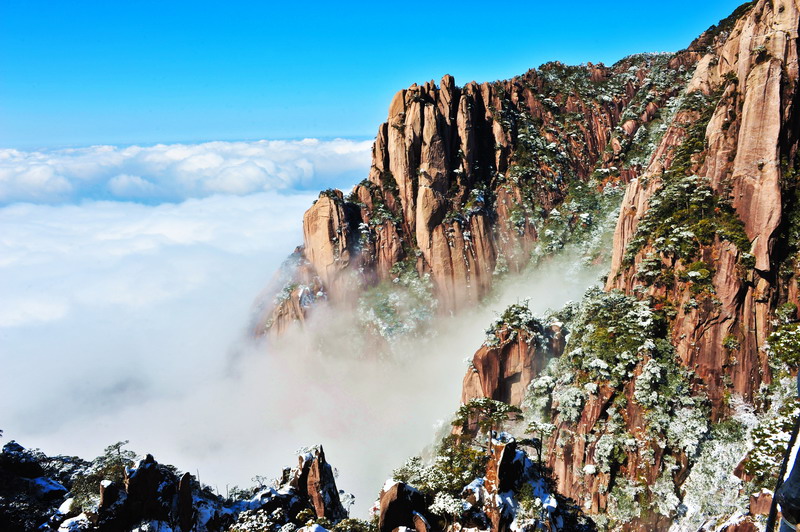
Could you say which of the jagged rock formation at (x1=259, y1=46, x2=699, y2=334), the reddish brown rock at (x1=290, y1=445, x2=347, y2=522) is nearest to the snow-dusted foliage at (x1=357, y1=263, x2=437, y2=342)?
the jagged rock formation at (x1=259, y1=46, x2=699, y2=334)

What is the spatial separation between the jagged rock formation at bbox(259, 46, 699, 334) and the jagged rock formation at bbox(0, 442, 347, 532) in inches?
2088

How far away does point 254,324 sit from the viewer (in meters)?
87.7

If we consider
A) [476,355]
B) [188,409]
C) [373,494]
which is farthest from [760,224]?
[188,409]

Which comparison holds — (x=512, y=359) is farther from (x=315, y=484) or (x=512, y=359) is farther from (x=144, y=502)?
(x=144, y=502)

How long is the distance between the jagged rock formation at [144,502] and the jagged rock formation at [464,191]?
174 ft

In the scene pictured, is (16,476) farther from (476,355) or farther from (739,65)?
(739,65)

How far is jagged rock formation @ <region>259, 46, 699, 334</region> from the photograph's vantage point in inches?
3337

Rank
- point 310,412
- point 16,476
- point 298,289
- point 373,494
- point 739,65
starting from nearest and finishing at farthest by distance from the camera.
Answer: point 16,476 < point 739,65 < point 373,494 < point 310,412 < point 298,289

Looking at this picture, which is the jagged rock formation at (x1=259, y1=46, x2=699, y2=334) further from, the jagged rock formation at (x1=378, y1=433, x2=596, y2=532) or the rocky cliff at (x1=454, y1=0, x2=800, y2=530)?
the jagged rock formation at (x1=378, y1=433, x2=596, y2=532)

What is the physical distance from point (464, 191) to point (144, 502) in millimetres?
76518

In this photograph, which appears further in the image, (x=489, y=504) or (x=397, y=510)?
(x=489, y=504)

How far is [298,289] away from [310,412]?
22.7 m

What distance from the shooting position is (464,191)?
8994 cm

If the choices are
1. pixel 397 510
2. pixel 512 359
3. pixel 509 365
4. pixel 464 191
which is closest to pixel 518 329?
pixel 512 359
